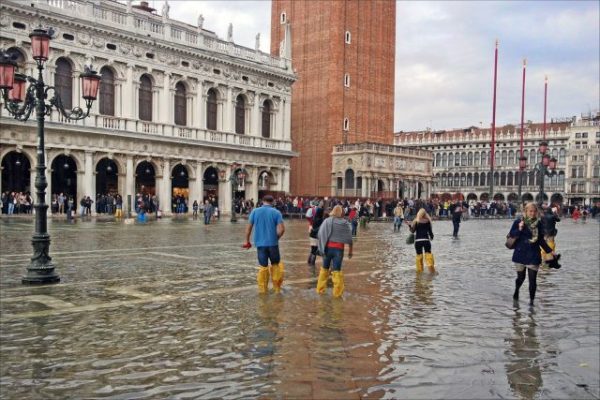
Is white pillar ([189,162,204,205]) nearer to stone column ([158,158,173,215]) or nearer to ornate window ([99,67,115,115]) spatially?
stone column ([158,158,173,215])

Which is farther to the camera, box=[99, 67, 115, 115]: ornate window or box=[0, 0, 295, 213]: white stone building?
box=[99, 67, 115, 115]: ornate window

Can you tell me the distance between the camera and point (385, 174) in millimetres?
50625

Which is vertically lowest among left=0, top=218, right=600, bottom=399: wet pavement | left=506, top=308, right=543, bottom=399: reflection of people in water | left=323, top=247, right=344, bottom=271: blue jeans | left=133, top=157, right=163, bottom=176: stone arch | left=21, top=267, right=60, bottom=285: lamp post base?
left=506, top=308, right=543, bottom=399: reflection of people in water

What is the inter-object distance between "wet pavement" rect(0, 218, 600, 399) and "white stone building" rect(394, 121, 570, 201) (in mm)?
81260

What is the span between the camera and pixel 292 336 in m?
6.73

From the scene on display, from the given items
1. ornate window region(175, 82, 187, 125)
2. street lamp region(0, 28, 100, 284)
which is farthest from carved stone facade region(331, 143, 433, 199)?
street lamp region(0, 28, 100, 284)

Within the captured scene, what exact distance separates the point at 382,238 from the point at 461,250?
468 centimetres

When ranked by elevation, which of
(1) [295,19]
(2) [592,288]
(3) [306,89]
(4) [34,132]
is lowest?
(2) [592,288]

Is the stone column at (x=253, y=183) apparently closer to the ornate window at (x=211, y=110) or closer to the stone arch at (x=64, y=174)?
the ornate window at (x=211, y=110)

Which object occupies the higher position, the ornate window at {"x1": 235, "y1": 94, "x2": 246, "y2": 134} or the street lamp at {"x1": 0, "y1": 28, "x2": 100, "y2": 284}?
the ornate window at {"x1": 235, "y1": 94, "x2": 246, "y2": 134}

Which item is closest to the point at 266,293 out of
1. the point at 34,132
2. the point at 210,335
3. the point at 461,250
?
the point at 210,335

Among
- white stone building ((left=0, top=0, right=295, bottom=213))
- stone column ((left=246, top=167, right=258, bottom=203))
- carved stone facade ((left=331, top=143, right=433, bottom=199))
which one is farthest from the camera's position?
carved stone facade ((left=331, top=143, right=433, bottom=199))

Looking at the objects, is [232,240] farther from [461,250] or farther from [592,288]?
[592,288]

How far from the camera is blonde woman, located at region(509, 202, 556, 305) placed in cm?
916
